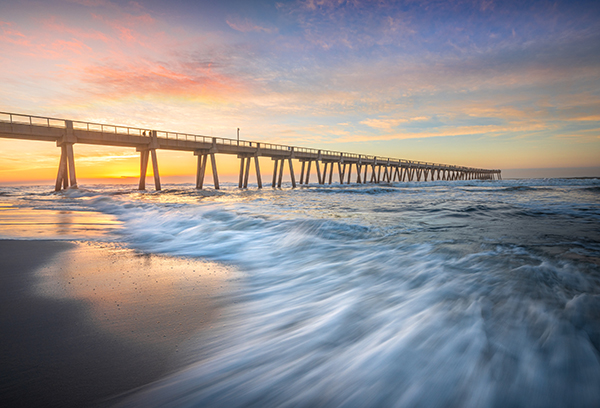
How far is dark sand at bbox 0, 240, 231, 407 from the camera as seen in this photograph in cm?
149

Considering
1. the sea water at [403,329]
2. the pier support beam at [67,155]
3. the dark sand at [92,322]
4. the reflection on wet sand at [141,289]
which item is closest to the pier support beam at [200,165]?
the pier support beam at [67,155]

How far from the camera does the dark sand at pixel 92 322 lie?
149 cm

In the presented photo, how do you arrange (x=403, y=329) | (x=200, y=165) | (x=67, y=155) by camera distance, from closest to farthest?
(x=403, y=329) < (x=67, y=155) < (x=200, y=165)

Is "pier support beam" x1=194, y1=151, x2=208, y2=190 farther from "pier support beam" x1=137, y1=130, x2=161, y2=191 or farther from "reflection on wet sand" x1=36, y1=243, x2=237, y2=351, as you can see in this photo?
"reflection on wet sand" x1=36, y1=243, x2=237, y2=351

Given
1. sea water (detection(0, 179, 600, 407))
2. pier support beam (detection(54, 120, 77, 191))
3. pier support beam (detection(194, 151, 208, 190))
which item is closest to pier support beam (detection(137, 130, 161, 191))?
pier support beam (detection(194, 151, 208, 190))

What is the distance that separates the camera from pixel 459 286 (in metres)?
2.85

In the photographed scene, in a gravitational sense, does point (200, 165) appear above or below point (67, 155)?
below

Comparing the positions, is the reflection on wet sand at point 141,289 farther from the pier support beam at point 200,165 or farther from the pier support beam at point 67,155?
the pier support beam at point 200,165

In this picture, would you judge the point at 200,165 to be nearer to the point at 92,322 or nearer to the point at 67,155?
the point at 67,155

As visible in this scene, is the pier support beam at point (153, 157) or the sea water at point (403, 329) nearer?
the sea water at point (403, 329)

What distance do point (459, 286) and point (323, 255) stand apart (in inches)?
79.1

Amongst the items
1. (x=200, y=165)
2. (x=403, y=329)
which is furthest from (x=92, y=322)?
(x=200, y=165)

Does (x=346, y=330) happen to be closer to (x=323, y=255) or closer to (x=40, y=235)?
(x=323, y=255)

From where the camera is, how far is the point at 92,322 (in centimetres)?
215
